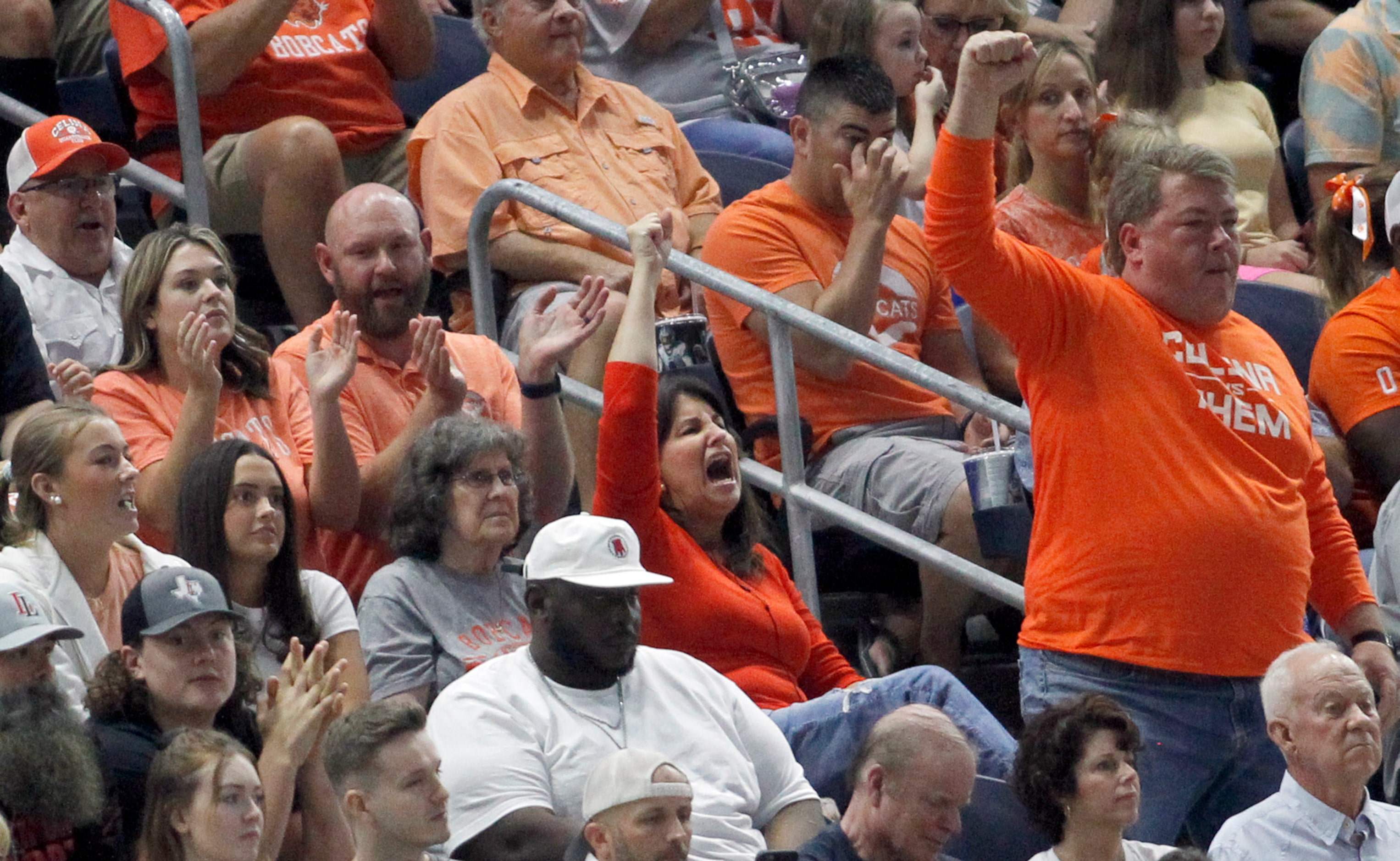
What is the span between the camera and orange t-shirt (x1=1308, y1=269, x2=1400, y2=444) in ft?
17.7

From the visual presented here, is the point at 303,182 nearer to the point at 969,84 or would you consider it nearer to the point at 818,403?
the point at 818,403

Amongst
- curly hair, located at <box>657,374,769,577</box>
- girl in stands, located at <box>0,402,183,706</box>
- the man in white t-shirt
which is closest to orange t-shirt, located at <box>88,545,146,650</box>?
girl in stands, located at <box>0,402,183,706</box>

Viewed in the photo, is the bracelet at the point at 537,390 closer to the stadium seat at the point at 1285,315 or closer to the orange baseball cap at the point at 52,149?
the orange baseball cap at the point at 52,149

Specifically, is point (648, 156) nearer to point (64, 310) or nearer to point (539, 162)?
point (539, 162)

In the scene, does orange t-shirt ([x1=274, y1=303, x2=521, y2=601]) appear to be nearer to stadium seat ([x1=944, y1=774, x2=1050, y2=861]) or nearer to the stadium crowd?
the stadium crowd

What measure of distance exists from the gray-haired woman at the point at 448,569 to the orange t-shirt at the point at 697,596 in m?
0.23

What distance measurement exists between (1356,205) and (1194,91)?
1.77 metres

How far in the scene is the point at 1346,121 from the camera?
23.3ft

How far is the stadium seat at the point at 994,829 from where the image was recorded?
4.46 m

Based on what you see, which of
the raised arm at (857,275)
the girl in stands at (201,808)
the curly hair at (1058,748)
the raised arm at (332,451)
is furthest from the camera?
the raised arm at (857,275)

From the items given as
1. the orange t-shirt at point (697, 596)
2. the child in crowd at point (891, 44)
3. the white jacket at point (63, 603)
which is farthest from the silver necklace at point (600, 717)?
the child in crowd at point (891, 44)

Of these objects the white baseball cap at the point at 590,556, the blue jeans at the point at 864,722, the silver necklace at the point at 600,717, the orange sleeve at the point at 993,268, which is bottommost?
the blue jeans at the point at 864,722

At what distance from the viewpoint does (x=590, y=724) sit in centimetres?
414

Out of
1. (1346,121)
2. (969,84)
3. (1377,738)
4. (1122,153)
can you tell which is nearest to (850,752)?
(1377,738)
